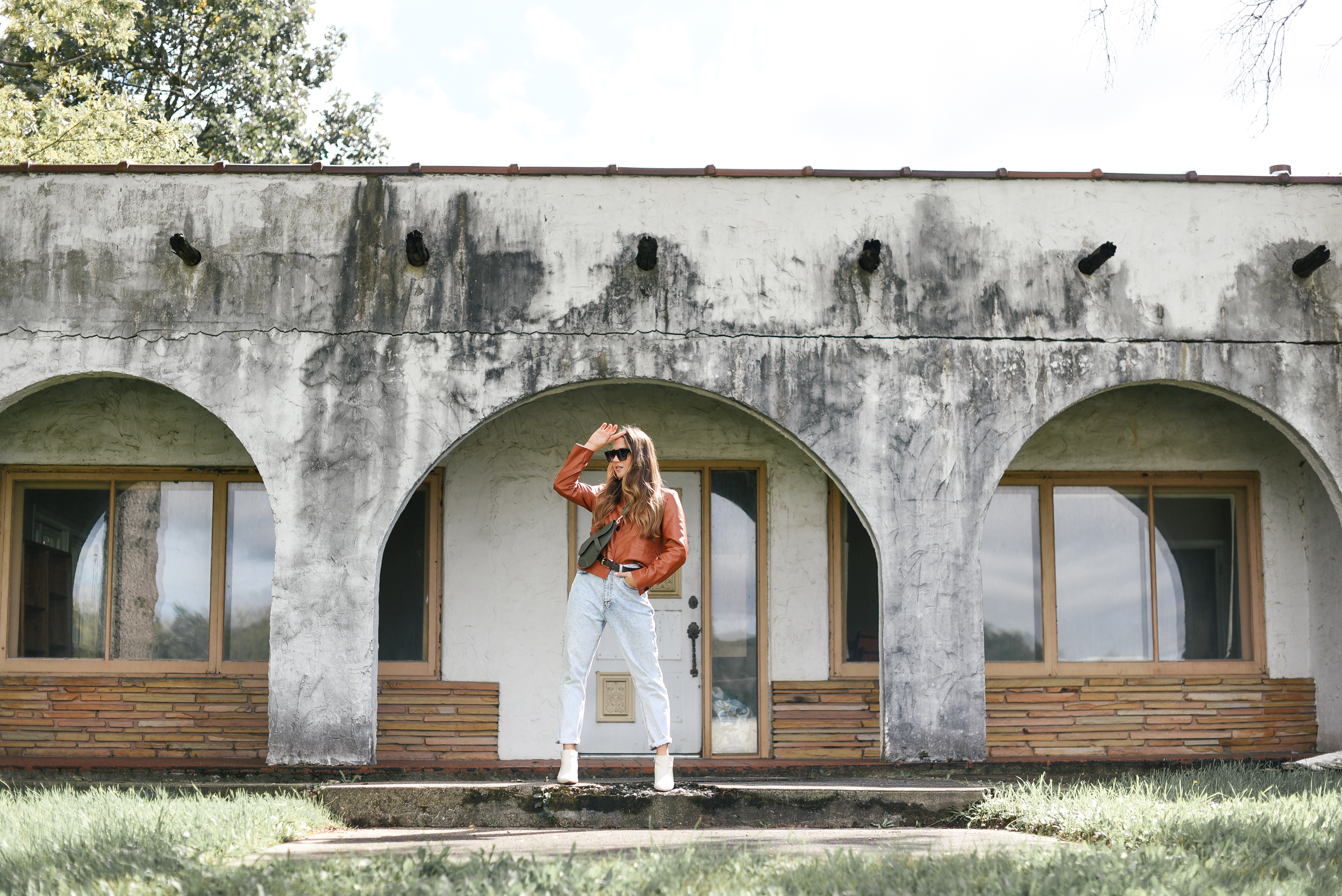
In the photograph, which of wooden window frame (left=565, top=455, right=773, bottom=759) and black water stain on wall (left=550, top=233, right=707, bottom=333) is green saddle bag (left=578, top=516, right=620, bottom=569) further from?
wooden window frame (left=565, top=455, right=773, bottom=759)

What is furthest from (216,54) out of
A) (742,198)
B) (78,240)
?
(742,198)

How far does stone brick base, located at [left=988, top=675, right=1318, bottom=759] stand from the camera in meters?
8.47

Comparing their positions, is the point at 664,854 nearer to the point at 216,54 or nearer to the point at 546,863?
the point at 546,863

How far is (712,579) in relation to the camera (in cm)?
853

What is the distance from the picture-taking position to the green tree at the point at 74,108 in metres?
14.2

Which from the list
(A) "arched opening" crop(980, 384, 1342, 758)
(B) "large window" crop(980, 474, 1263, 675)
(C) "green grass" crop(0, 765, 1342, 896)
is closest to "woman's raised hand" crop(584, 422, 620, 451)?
(C) "green grass" crop(0, 765, 1342, 896)

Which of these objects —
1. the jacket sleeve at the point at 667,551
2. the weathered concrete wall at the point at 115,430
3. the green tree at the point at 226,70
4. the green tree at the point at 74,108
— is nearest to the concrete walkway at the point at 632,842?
the jacket sleeve at the point at 667,551

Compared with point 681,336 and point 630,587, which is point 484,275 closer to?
point 681,336

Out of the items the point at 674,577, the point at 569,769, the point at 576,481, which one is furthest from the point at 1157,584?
the point at 569,769

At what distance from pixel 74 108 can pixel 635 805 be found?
13.5 meters

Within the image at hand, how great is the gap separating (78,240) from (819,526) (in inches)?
208

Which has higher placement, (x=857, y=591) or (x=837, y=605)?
(x=857, y=591)

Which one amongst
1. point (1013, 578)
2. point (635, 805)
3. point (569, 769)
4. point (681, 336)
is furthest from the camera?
point (1013, 578)

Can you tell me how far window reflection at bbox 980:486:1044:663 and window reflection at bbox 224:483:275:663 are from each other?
5.14m
